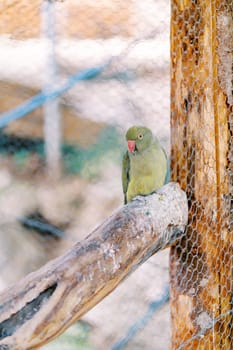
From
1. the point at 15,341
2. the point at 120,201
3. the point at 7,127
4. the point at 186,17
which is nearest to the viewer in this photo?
the point at 15,341

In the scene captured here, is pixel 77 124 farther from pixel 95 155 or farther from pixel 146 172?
pixel 146 172

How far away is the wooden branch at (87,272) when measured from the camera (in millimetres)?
460

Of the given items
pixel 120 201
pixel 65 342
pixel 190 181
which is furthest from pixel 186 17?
pixel 65 342

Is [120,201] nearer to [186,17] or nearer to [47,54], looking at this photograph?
[47,54]

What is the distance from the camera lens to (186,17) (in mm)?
731

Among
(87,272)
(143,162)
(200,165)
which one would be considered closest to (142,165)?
(143,162)

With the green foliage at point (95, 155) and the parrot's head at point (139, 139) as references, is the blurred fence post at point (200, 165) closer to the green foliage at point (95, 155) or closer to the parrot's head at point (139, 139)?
the parrot's head at point (139, 139)

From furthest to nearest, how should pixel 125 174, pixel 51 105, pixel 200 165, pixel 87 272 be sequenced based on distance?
pixel 51 105
pixel 125 174
pixel 200 165
pixel 87 272

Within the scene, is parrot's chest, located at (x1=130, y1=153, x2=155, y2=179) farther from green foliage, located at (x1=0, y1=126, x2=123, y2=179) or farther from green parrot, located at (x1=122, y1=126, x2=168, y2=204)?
green foliage, located at (x1=0, y1=126, x2=123, y2=179)

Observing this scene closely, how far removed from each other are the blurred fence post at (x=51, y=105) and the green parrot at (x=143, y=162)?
1.11ft

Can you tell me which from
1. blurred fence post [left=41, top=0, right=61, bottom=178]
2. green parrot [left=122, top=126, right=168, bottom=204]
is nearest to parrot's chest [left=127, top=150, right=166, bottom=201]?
green parrot [left=122, top=126, right=168, bottom=204]

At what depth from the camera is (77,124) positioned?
3.86 feet

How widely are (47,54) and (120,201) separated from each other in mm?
415

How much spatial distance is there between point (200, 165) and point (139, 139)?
133mm
